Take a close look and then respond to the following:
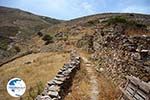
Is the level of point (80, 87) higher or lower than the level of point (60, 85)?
lower

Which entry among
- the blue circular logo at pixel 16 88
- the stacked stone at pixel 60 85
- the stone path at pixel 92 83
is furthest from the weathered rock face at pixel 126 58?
the blue circular logo at pixel 16 88

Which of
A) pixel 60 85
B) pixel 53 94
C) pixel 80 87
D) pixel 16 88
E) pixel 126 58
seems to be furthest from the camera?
pixel 80 87

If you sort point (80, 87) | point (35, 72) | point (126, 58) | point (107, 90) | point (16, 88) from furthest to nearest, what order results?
1. point (35, 72)
2. point (80, 87)
3. point (126, 58)
4. point (107, 90)
5. point (16, 88)

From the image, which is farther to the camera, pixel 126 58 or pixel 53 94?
pixel 126 58

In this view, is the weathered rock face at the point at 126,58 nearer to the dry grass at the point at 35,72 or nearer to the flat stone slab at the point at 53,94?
the flat stone slab at the point at 53,94

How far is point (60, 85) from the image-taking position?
61.6 feet

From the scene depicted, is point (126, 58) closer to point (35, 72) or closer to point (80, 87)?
point (80, 87)

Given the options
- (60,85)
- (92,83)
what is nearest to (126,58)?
(92,83)

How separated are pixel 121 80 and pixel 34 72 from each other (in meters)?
14.4

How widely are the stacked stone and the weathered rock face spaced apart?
2.78 m

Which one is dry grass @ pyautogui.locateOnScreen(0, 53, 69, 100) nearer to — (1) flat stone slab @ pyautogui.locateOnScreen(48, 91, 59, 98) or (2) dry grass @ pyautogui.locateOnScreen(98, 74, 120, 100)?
(2) dry grass @ pyautogui.locateOnScreen(98, 74, 120, 100)

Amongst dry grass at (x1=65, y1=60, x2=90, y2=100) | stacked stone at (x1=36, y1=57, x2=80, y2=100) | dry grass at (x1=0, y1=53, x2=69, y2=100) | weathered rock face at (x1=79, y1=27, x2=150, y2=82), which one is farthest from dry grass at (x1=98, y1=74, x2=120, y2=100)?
dry grass at (x1=0, y1=53, x2=69, y2=100)

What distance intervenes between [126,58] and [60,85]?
14.9 feet

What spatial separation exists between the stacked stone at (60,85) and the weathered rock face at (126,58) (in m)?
2.78
